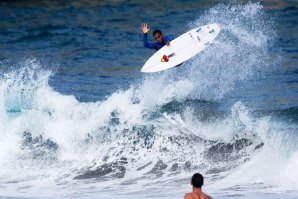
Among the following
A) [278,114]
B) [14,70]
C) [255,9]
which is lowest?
[278,114]

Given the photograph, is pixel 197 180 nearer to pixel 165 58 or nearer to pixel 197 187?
pixel 197 187

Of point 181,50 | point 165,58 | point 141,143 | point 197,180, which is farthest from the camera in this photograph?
point 181,50

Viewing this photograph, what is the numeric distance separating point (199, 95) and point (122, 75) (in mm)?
4296

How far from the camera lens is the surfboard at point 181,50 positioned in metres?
16.2

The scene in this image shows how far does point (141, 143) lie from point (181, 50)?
90.0 inches

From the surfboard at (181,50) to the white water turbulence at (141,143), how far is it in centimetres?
101

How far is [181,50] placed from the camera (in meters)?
16.4

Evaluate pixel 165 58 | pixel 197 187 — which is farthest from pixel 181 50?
pixel 197 187

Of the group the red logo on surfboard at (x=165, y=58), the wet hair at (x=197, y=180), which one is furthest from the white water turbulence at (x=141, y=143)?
the wet hair at (x=197, y=180)

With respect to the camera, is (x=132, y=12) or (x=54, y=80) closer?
(x=54, y=80)

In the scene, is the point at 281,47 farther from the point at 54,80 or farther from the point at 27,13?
the point at 27,13

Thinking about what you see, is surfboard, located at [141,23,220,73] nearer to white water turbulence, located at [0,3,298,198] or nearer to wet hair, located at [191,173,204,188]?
white water turbulence, located at [0,3,298,198]

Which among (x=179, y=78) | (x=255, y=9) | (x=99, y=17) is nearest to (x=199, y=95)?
(x=179, y=78)

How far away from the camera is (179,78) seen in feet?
63.1
